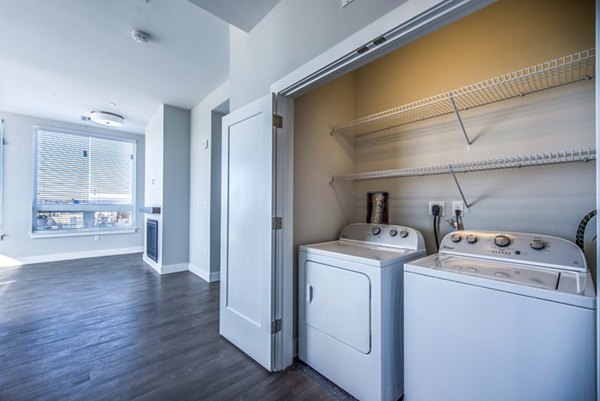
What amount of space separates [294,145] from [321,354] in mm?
1531

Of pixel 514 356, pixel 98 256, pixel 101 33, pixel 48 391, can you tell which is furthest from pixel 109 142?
pixel 514 356

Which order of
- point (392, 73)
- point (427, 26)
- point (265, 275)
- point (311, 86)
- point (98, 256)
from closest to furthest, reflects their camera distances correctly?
point (427, 26) < point (311, 86) < point (265, 275) < point (392, 73) < point (98, 256)

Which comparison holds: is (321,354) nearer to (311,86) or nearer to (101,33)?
(311,86)

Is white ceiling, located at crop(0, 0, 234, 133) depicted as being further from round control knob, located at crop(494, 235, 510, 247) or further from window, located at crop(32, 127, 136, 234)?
round control knob, located at crop(494, 235, 510, 247)

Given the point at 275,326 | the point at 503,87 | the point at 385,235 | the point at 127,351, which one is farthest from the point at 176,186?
the point at 503,87

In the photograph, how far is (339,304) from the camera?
65.1 inches

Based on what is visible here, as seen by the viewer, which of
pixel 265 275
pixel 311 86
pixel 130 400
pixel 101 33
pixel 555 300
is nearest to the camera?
pixel 555 300

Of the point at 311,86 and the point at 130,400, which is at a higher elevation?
the point at 311,86

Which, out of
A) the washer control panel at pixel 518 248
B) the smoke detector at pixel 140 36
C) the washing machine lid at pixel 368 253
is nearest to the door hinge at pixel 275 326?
the washing machine lid at pixel 368 253

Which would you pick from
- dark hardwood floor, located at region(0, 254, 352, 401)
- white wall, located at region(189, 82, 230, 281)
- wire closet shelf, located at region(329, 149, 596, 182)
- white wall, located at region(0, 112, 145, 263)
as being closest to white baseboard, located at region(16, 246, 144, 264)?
white wall, located at region(0, 112, 145, 263)

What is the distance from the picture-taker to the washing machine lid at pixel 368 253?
1493 millimetres

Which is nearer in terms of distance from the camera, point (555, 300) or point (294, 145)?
point (555, 300)

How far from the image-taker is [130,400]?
61.4 inches

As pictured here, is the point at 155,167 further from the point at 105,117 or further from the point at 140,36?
the point at 140,36
